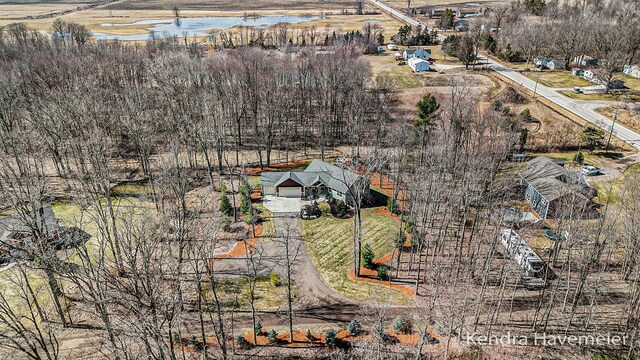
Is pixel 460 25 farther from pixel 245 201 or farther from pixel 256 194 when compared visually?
pixel 245 201

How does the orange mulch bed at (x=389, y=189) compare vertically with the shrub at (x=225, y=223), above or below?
above

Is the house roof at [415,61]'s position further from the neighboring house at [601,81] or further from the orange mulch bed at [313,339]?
the orange mulch bed at [313,339]

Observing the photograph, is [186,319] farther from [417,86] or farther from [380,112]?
[417,86]

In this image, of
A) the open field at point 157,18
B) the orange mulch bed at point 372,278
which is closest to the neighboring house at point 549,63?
the open field at point 157,18

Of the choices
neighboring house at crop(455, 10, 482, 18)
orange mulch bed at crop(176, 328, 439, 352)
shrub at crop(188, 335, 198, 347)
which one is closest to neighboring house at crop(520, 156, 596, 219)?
orange mulch bed at crop(176, 328, 439, 352)

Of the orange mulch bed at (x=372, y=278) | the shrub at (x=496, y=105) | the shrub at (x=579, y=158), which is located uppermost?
the shrub at (x=496, y=105)

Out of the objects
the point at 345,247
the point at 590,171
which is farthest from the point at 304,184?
the point at 590,171
